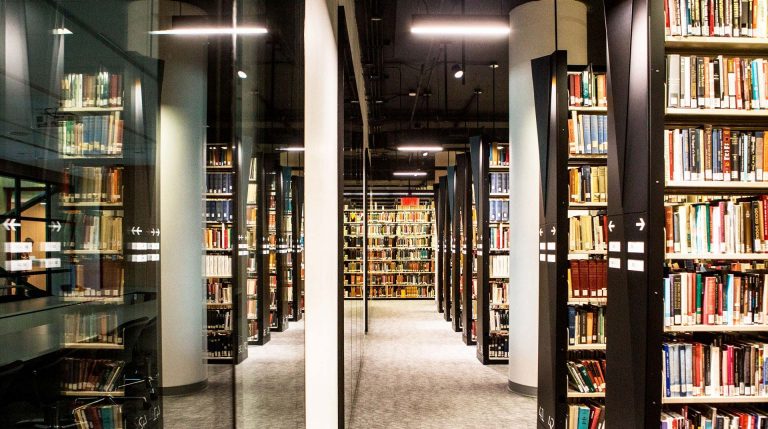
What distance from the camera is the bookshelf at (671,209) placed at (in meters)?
2.58

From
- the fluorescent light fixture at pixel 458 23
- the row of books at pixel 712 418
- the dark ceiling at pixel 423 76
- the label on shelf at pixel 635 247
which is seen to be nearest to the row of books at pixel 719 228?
the label on shelf at pixel 635 247

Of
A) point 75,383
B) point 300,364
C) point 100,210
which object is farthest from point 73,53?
point 300,364

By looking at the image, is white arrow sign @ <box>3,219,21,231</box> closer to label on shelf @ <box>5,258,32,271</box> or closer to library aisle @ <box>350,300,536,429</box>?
label on shelf @ <box>5,258,32,271</box>

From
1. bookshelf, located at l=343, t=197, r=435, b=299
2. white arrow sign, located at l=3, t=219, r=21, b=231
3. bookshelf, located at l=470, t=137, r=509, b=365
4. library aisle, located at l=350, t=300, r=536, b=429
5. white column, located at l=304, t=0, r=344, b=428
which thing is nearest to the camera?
white arrow sign, located at l=3, t=219, r=21, b=231

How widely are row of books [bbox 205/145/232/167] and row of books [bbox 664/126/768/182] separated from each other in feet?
9.17

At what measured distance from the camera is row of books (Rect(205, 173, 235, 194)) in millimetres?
1039

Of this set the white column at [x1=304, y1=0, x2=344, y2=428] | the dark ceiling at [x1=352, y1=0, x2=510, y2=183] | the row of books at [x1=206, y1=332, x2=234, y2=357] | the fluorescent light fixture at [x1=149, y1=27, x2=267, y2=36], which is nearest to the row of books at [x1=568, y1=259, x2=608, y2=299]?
the white column at [x1=304, y1=0, x2=344, y2=428]

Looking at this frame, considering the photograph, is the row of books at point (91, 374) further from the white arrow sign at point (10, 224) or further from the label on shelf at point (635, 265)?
the label on shelf at point (635, 265)

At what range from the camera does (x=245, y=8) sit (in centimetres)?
137

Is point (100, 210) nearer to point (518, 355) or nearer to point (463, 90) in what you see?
point (518, 355)

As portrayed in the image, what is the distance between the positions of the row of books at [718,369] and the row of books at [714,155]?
100cm

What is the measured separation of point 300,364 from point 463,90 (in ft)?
38.4

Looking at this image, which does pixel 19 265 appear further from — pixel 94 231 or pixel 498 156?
pixel 498 156

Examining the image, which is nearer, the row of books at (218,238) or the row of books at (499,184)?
the row of books at (218,238)
